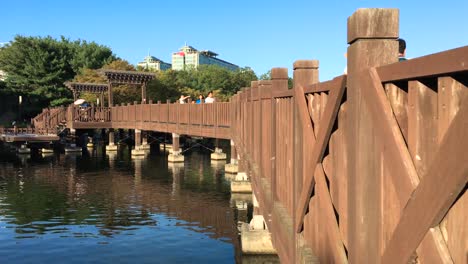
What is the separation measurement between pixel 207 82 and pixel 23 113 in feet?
114

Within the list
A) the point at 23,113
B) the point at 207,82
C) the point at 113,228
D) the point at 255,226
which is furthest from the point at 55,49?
the point at 255,226

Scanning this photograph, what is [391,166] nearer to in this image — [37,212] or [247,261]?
[247,261]

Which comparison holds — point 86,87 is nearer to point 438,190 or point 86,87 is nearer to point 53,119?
point 53,119

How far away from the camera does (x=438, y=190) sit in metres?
1.51

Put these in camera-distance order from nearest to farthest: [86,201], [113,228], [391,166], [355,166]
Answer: [391,166] → [355,166] → [113,228] → [86,201]

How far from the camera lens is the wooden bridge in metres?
1.53

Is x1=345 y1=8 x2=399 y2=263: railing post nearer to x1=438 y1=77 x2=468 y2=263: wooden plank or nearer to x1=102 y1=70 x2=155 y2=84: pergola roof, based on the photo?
x1=438 y1=77 x2=468 y2=263: wooden plank

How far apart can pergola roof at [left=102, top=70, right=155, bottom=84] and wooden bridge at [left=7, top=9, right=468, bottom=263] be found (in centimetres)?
3611

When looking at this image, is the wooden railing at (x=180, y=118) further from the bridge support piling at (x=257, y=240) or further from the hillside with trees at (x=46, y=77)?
the hillside with trees at (x=46, y=77)

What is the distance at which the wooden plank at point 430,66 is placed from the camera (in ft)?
4.67

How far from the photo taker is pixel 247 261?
34.7 feet

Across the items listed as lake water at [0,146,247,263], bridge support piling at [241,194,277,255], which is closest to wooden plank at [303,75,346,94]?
bridge support piling at [241,194,277,255]

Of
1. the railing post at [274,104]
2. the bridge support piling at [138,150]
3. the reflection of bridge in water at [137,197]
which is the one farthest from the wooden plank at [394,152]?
the bridge support piling at [138,150]

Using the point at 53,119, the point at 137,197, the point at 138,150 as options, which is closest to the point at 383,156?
the point at 137,197
